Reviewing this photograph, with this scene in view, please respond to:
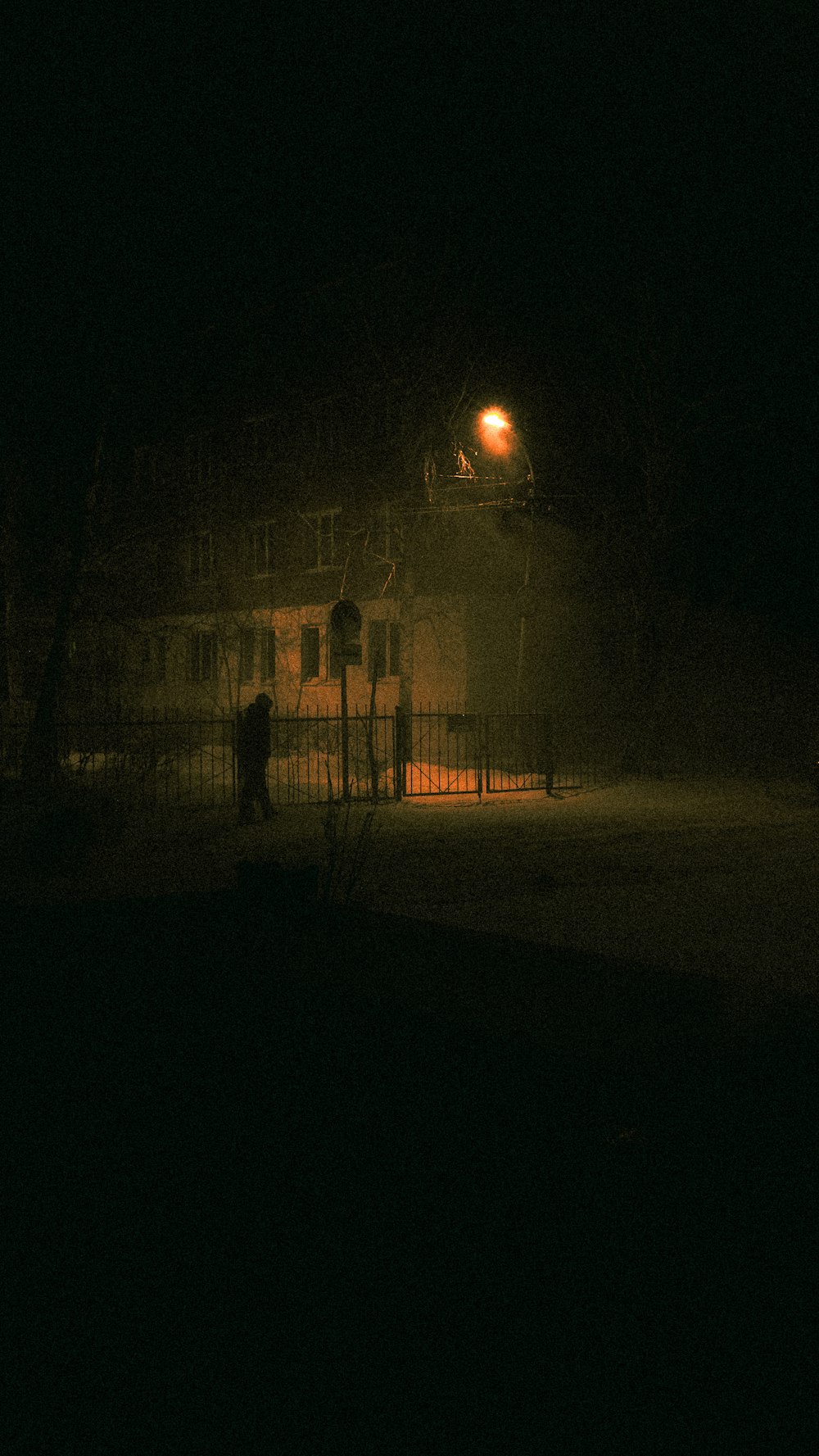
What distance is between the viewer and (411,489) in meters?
22.8

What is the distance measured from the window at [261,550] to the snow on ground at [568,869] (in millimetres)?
17601

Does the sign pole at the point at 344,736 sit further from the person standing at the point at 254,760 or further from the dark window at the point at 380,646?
the dark window at the point at 380,646

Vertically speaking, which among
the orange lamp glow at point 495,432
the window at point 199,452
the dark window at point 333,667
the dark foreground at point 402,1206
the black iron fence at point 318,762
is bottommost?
the dark foreground at point 402,1206

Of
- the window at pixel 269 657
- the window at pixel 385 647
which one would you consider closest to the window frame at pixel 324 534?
the window at pixel 269 657

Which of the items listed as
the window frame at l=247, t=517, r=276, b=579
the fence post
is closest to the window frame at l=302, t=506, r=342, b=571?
the window frame at l=247, t=517, r=276, b=579

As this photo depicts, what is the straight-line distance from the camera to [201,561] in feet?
119

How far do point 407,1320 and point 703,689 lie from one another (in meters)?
24.4

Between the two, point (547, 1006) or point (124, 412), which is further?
point (124, 412)

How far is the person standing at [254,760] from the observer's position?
14.8 metres

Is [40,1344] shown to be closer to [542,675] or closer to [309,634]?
[542,675]

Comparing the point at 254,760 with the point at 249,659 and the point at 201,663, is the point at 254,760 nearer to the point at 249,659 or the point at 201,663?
the point at 249,659

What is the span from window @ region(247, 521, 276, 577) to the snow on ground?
1760 centimetres

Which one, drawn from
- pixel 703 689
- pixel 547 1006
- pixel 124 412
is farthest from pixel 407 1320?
pixel 703 689

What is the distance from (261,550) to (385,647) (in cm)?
729
